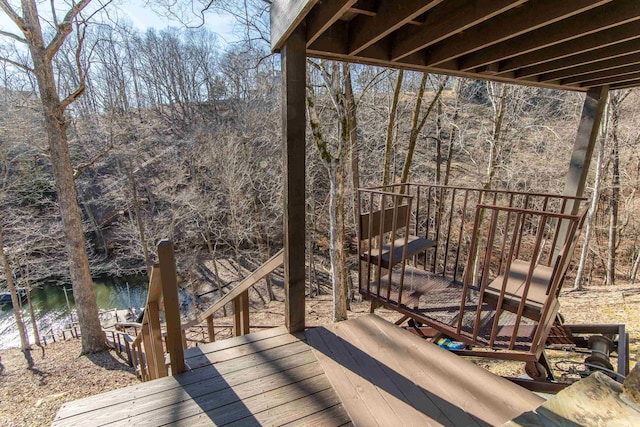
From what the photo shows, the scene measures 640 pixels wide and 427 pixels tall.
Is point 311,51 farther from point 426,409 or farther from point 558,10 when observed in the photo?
point 426,409

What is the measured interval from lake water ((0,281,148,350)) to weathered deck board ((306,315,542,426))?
12.3 m

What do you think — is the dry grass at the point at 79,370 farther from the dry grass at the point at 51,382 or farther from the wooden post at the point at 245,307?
the wooden post at the point at 245,307

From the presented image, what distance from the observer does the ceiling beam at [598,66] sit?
2.59 meters

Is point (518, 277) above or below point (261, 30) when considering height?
below

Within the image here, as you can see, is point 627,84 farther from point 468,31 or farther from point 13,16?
point 13,16

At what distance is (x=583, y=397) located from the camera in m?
1.08

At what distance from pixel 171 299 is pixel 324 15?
1951mm

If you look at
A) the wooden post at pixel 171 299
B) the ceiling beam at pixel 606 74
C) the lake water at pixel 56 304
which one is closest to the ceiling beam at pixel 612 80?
the ceiling beam at pixel 606 74

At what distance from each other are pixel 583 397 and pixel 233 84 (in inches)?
637

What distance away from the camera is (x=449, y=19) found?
191 centimetres

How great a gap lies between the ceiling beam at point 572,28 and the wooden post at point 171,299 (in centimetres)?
271

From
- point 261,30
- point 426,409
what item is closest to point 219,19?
point 261,30

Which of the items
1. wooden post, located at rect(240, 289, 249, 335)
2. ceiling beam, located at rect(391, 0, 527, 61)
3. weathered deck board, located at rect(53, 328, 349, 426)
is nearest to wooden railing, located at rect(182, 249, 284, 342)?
wooden post, located at rect(240, 289, 249, 335)

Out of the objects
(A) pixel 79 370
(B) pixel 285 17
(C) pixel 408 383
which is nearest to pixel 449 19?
(B) pixel 285 17
